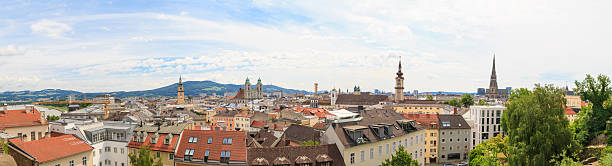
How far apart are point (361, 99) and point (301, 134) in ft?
442

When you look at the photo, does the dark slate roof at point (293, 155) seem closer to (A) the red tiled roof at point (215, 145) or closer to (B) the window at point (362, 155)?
(A) the red tiled roof at point (215, 145)

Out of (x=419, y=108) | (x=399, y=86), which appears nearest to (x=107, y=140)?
(x=419, y=108)

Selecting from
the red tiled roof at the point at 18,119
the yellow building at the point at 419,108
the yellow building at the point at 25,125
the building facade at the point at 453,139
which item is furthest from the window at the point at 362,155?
the yellow building at the point at 419,108

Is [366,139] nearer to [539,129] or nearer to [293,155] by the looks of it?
[293,155]

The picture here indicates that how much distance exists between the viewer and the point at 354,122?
1811 inches

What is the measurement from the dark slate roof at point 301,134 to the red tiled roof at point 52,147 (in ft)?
87.1

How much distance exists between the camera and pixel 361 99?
187m

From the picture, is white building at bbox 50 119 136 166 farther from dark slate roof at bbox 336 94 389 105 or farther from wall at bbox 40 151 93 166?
dark slate roof at bbox 336 94 389 105

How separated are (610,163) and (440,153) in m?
53.5

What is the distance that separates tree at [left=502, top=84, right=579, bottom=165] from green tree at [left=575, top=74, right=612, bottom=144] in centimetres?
266

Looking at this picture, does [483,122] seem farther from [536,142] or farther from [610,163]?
[610,163]

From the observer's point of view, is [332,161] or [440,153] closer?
[332,161]

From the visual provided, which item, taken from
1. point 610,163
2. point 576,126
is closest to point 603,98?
point 576,126

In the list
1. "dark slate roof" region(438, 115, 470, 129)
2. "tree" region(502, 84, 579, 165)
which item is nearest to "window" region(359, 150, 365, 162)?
"tree" region(502, 84, 579, 165)
